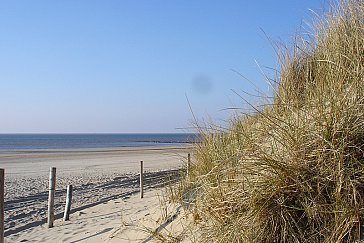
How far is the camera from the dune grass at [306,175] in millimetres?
2416

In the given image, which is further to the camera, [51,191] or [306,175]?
[51,191]

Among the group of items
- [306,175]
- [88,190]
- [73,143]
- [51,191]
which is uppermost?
[73,143]

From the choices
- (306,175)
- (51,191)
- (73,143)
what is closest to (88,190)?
(51,191)

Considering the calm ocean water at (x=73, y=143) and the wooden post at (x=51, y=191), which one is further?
the calm ocean water at (x=73, y=143)

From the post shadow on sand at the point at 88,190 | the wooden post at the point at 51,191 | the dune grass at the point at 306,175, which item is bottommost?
the post shadow on sand at the point at 88,190

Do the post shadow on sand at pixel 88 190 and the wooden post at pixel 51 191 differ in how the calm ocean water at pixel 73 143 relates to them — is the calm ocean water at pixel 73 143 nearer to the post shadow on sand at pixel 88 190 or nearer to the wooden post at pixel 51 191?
the wooden post at pixel 51 191

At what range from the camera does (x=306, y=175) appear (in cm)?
254

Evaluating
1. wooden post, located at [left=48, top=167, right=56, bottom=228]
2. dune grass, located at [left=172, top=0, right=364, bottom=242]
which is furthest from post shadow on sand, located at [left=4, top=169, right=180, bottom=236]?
dune grass, located at [left=172, top=0, right=364, bottom=242]

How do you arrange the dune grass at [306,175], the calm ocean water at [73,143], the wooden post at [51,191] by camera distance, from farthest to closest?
1. the calm ocean water at [73,143]
2. the wooden post at [51,191]
3. the dune grass at [306,175]

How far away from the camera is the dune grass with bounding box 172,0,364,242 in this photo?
242cm

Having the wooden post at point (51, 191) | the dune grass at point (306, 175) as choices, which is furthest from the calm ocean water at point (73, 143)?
the wooden post at point (51, 191)

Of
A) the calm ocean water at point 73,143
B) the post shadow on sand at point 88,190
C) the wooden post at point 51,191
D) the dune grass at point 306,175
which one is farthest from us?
the calm ocean water at point 73,143

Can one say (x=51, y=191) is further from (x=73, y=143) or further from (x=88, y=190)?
(x=73, y=143)

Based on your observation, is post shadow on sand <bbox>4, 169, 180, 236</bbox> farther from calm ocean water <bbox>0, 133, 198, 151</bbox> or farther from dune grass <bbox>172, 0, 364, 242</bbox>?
calm ocean water <bbox>0, 133, 198, 151</bbox>
